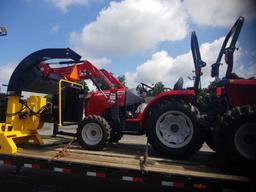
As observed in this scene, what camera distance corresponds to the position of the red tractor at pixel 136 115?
5008 mm

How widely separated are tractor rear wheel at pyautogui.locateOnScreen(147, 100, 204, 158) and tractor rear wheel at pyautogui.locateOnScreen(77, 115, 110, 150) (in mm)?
1245

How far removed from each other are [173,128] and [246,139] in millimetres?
1526

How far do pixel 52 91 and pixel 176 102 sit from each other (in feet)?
12.2

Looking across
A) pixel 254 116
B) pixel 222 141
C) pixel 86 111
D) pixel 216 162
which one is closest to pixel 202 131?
pixel 216 162

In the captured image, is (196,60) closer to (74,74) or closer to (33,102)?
(74,74)

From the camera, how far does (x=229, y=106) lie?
4609 millimetres

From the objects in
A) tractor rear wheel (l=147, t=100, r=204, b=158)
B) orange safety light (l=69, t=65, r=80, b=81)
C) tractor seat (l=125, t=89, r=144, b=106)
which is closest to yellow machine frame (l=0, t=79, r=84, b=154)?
orange safety light (l=69, t=65, r=80, b=81)

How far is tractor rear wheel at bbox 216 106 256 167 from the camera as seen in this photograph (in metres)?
3.89

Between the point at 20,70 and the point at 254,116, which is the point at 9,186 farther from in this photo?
the point at 254,116

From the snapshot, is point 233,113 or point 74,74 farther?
point 74,74

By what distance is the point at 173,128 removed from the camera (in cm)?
519

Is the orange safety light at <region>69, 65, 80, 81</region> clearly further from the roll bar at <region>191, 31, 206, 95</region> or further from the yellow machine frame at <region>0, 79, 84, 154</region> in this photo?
the roll bar at <region>191, 31, 206, 95</region>

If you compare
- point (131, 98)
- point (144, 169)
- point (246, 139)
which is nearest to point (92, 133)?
point (131, 98)

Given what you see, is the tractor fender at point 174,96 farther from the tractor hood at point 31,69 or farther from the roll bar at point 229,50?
the tractor hood at point 31,69
